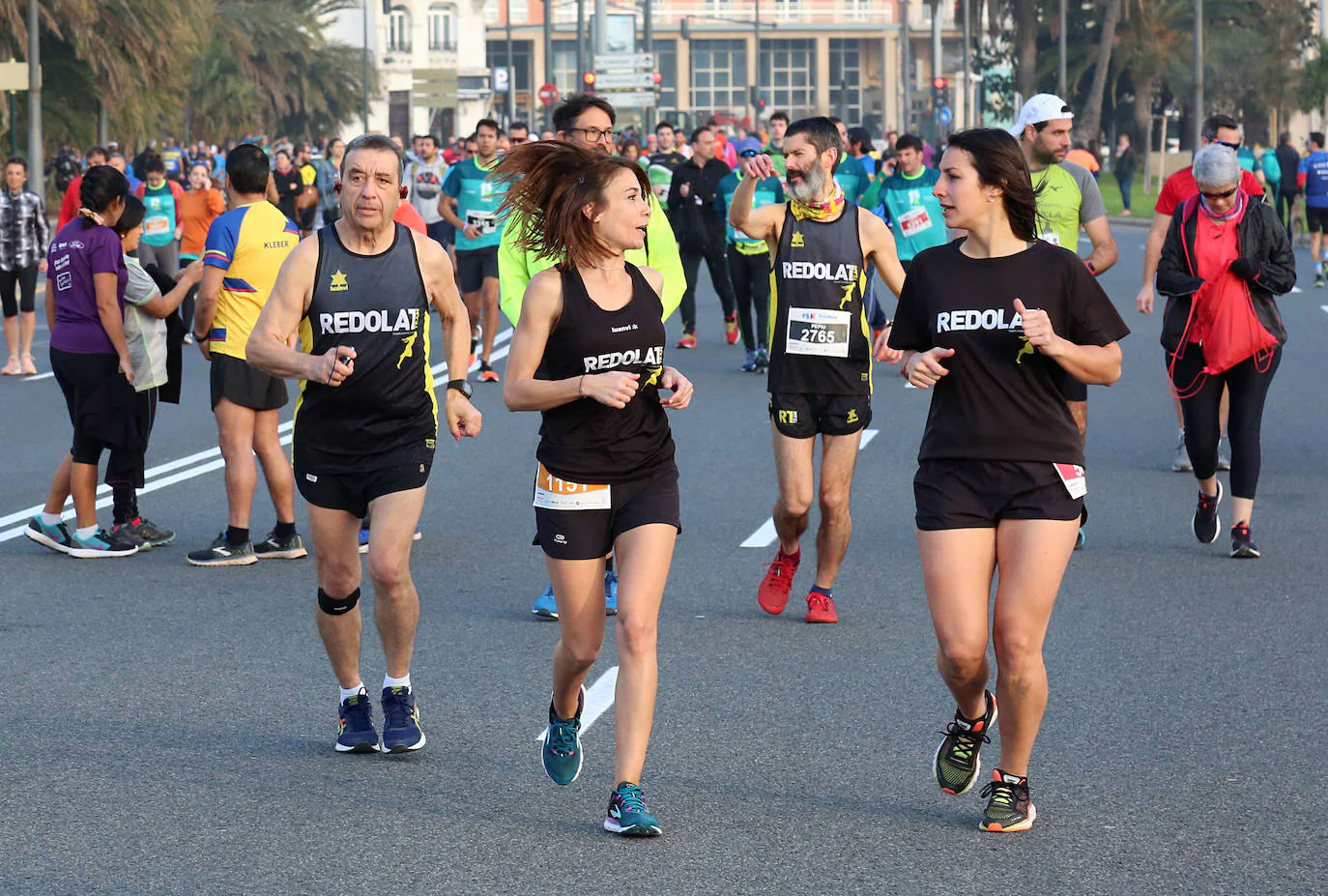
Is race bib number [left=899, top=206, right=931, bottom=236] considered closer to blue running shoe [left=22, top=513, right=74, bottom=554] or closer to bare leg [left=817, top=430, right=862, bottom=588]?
bare leg [left=817, top=430, right=862, bottom=588]

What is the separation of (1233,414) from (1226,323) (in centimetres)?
45

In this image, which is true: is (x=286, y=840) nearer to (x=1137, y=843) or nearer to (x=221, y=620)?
(x=1137, y=843)

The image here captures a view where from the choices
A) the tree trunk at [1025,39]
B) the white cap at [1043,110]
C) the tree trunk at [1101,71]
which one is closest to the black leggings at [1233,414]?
the white cap at [1043,110]

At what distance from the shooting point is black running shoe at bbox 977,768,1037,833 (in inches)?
211

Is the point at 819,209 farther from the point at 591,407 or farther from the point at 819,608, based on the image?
the point at 591,407

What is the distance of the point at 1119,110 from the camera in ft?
252

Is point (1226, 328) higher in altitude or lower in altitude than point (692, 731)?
higher

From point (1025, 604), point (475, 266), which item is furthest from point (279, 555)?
point (475, 266)

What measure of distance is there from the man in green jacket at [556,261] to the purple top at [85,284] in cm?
303

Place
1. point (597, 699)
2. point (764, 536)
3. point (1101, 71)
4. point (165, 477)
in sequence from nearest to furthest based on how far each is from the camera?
point (597, 699)
point (764, 536)
point (165, 477)
point (1101, 71)

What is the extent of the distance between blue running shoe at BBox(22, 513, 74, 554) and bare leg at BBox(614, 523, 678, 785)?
5.12 metres

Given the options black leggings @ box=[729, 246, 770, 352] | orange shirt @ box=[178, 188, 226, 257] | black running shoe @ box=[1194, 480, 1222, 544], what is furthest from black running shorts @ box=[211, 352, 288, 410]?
orange shirt @ box=[178, 188, 226, 257]

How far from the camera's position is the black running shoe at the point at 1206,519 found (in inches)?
369

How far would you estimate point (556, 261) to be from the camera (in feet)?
20.9
